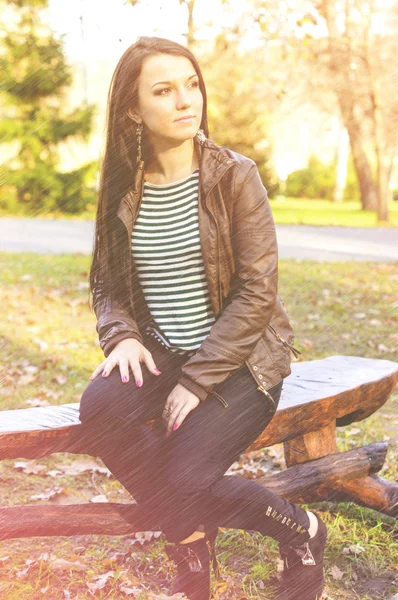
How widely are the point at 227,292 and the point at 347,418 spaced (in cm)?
116

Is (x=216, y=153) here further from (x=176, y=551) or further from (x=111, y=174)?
(x=176, y=551)

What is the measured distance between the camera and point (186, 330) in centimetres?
265

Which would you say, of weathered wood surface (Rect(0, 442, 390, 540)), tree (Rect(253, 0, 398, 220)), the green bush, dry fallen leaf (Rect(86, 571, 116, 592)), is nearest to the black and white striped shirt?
weathered wood surface (Rect(0, 442, 390, 540))

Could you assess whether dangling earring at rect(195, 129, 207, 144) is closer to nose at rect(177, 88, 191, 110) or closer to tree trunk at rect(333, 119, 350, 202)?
nose at rect(177, 88, 191, 110)

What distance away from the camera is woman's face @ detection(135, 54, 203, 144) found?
99.6 inches

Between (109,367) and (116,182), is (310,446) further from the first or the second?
(116,182)

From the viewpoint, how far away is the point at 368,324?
7008 mm

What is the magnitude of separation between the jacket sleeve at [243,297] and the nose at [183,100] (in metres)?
0.30

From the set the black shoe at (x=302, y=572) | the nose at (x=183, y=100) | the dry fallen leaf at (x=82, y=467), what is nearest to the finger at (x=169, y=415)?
the black shoe at (x=302, y=572)

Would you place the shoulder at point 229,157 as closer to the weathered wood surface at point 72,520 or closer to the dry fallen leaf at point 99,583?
the weathered wood surface at point 72,520

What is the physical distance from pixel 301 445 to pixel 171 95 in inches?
63.7

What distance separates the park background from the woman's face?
1.18 meters

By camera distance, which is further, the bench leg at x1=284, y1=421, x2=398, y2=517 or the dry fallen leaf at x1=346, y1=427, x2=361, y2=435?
the dry fallen leaf at x1=346, y1=427, x2=361, y2=435

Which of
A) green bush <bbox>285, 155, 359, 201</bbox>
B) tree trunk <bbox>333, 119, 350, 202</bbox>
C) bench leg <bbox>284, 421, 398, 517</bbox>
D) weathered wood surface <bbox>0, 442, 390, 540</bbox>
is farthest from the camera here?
tree trunk <bbox>333, 119, 350, 202</bbox>
